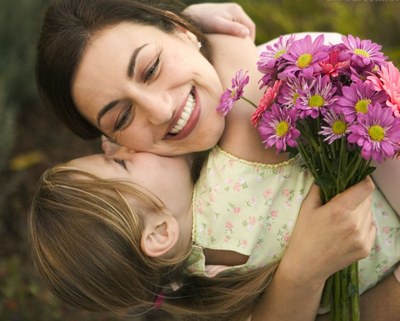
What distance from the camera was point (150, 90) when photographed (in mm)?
2256

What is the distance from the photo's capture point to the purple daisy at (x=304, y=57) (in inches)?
73.4

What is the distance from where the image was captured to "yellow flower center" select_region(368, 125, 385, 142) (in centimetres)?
180

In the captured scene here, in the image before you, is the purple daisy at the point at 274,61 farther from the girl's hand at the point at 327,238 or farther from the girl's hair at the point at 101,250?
the girl's hair at the point at 101,250

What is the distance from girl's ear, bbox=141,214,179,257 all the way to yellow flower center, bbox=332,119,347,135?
69 centimetres

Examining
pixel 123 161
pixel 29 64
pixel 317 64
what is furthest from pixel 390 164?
pixel 29 64

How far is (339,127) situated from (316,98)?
0.10 m

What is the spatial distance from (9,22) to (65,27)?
2458mm

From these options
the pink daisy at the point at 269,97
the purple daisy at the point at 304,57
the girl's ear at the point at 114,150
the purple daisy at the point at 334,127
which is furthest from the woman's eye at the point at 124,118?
the purple daisy at the point at 334,127

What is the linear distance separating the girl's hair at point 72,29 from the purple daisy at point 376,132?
89 centimetres

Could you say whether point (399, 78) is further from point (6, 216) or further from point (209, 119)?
point (6, 216)

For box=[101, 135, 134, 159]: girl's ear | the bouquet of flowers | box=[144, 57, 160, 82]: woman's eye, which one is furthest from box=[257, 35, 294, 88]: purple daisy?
box=[101, 135, 134, 159]: girl's ear

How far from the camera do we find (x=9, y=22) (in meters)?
4.64

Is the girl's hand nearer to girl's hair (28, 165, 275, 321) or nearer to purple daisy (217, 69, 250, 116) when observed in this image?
girl's hair (28, 165, 275, 321)

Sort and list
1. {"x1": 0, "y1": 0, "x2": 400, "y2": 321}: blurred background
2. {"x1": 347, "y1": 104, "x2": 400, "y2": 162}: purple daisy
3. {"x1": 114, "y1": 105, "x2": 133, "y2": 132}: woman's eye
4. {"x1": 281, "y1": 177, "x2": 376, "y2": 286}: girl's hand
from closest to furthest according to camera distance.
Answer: {"x1": 347, "y1": 104, "x2": 400, "y2": 162}: purple daisy
{"x1": 281, "y1": 177, "x2": 376, "y2": 286}: girl's hand
{"x1": 114, "y1": 105, "x2": 133, "y2": 132}: woman's eye
{"x1": 0, "y1": 0, "x2": 400, "y2": 321}: blurred background
